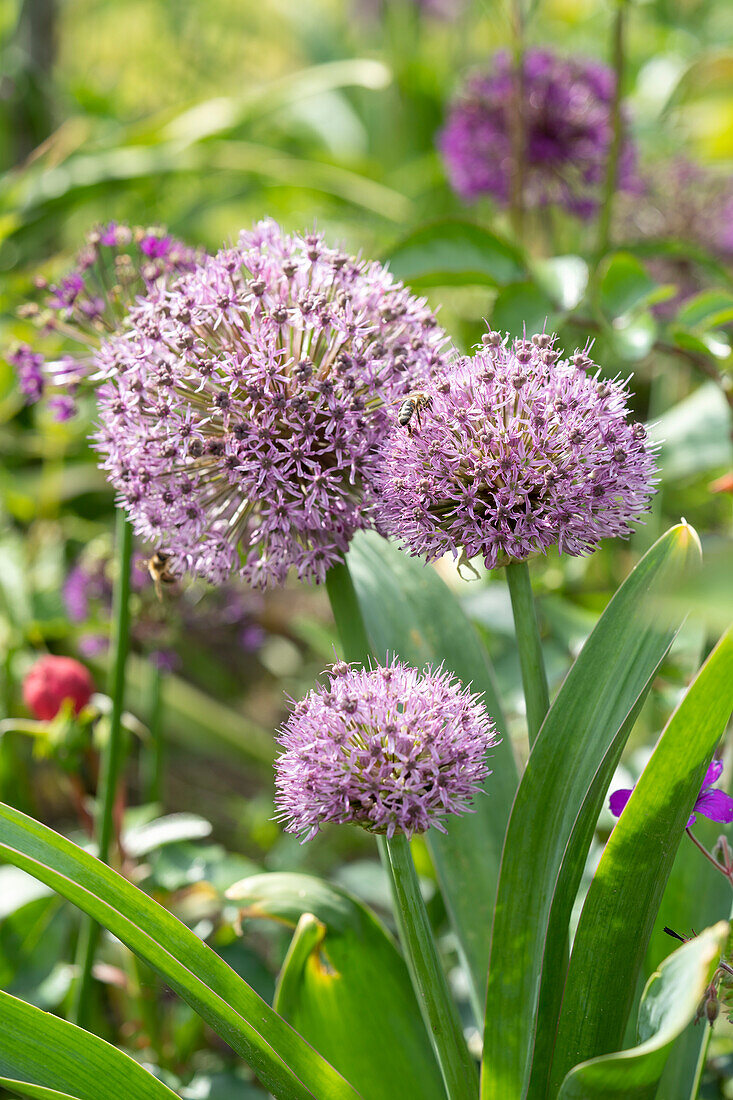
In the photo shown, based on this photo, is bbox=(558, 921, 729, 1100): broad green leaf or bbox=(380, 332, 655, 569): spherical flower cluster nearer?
bbox=(558, 921, 729, 1100): broad green leaf

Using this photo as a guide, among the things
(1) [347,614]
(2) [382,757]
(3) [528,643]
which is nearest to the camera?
(2) [382,757]

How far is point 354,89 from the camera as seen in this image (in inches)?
170

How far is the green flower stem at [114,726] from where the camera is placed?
45.9 inches

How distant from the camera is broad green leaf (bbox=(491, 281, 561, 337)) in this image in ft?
4.53

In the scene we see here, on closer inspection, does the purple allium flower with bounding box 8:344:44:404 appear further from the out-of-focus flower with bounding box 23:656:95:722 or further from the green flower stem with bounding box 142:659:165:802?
the green flower stem with bounding box 142:659:165:802

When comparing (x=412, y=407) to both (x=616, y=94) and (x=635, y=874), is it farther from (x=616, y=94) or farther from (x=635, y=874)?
(x=616, y=94)

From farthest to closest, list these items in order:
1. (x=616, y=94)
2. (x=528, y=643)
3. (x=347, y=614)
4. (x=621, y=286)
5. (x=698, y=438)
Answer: (x=698, y=438)
(x=616, y=94)
(x=621, y=286)
(x=347, y=614)
(x=528, y=643)

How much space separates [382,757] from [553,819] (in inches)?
9.2

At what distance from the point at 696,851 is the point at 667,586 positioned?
43 cm

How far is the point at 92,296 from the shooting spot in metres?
1.17

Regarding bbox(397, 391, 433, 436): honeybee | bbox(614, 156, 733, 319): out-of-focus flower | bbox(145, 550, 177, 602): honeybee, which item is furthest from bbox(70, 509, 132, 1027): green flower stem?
bbox(614, 156, 733, 319): out-of-focus flower

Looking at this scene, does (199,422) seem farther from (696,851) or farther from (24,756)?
(24,756)

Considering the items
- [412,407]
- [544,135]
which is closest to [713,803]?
[412,407]

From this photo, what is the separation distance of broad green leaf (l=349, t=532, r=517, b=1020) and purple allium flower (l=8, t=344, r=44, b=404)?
438 mm
